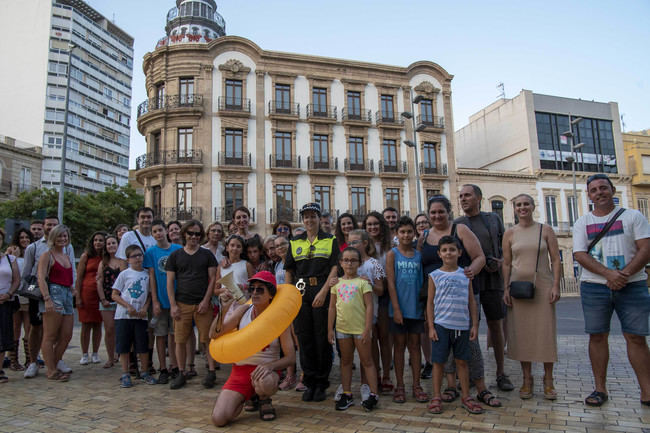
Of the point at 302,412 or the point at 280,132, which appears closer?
the point at 302,412

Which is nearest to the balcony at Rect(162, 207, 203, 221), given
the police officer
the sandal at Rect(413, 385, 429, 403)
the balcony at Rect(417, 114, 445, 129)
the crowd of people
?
the balcony at Rect(417, 114, 445, 129)

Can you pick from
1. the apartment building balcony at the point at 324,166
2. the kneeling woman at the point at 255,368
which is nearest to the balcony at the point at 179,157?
the apartment building balcony at the point at 324,166

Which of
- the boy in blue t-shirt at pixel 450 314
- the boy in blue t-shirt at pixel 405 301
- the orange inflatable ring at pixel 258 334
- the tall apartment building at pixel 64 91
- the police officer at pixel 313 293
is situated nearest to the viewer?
the orange inflatable ring at pixel 258 334

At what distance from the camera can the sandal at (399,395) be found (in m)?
4.53

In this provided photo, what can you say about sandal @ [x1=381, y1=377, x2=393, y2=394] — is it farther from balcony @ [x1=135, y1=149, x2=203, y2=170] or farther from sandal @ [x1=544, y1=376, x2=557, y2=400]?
balcony @ [x1=135, y1=149, x2=203, y2=170]

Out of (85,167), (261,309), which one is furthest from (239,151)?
(85,167)

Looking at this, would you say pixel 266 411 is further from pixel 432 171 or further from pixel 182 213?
pixel 432 171

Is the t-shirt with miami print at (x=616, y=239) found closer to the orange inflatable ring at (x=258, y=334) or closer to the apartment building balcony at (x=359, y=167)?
the orange inflatable ring at (x=258, y=334)

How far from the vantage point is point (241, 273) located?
5.91m

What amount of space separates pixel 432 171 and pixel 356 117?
685 centimetres

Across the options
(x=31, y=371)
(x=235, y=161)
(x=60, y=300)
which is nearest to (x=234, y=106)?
(x=235, y=161)

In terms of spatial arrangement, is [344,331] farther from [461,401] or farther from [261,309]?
[461,401]

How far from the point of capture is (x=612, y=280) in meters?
4.27

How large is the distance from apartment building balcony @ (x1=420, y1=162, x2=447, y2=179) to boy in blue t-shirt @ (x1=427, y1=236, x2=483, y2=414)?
27322mm
